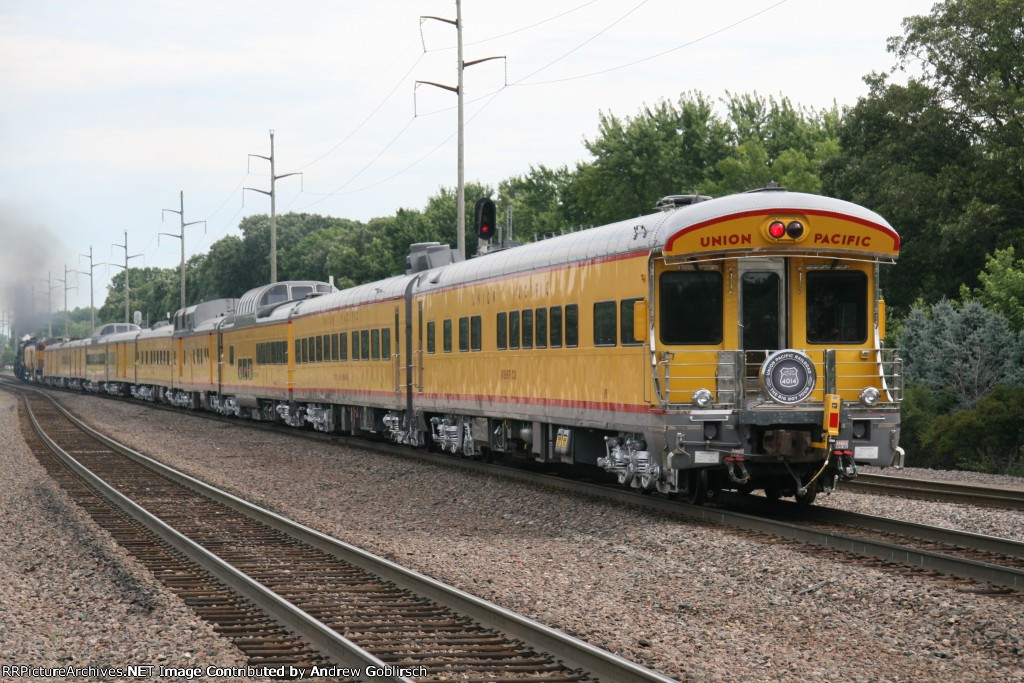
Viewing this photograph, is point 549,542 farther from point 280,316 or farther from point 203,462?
point 280,316

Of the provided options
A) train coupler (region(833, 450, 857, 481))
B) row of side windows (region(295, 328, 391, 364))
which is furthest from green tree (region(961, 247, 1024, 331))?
train coupler (region(833, 450, 857, 481))

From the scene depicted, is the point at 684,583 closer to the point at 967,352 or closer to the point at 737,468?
the point at 737,468

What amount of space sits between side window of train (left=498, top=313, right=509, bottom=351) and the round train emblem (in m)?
6.29

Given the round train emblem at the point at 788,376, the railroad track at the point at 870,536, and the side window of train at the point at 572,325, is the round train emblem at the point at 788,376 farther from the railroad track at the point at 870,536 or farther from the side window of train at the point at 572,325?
the side window of train at the point at 572,325

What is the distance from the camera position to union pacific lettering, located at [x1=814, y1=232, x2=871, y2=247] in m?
15.1

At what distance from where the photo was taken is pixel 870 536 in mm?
13672

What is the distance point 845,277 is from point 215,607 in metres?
8.52

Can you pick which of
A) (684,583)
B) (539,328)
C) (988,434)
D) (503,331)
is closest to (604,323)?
(539,328)

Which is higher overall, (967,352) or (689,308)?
(689,308)

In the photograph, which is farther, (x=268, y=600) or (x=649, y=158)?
(x=649, y=158)

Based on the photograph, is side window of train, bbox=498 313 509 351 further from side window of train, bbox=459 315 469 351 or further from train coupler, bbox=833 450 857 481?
train coupler, bbox=833 450 857 481

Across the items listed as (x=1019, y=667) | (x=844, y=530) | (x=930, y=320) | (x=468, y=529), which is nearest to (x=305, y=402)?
(x=930, y=320)

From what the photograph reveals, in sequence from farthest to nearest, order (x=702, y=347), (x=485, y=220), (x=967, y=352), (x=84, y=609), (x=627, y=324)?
(x=967, y=352)
(x=485, y=220)
(x=627, y=324)
(x=702, y=347)
(x=84, y=609)

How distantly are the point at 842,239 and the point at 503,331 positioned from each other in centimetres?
666
